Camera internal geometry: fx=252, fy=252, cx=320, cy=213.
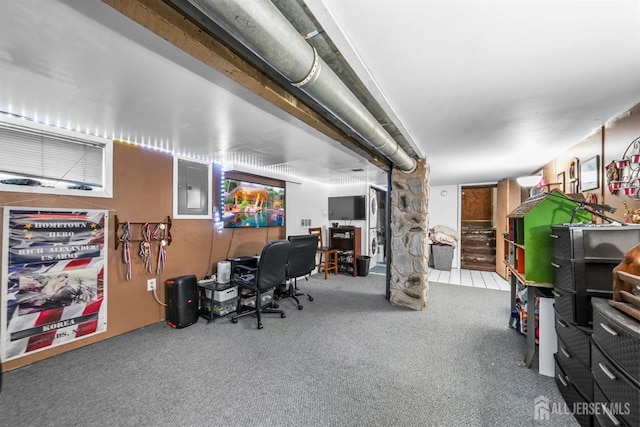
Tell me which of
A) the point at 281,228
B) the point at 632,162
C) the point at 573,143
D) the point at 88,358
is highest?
the point at 573,143

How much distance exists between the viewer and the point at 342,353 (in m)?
2.36

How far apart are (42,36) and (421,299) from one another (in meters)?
4.01

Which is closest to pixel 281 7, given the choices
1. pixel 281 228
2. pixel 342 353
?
pixel 342 353

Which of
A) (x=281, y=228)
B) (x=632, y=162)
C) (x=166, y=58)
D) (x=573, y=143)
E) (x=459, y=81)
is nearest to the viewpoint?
(x=166, y=58)

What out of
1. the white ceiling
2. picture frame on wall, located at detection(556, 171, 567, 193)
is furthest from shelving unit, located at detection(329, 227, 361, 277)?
picture frame on wall, located at detection(556, 171, 567, 193)

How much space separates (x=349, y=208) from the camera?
5.93 meters

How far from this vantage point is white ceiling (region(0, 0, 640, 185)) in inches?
42.8

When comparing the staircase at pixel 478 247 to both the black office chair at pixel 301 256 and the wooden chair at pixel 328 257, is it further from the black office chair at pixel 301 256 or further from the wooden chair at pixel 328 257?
the black office chair at pixel 301 256

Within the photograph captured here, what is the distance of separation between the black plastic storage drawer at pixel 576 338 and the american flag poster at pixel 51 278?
4007mm

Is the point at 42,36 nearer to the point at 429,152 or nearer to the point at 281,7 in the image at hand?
the point at 281,7

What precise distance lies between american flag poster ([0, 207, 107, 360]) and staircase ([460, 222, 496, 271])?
266 inches

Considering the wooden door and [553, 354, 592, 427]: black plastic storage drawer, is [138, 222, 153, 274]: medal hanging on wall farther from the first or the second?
the wooden door

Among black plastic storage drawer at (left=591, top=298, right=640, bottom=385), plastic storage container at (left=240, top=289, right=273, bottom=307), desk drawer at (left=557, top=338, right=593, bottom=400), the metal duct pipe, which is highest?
the metal duct pipe

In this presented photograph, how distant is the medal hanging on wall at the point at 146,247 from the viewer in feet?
9.56
